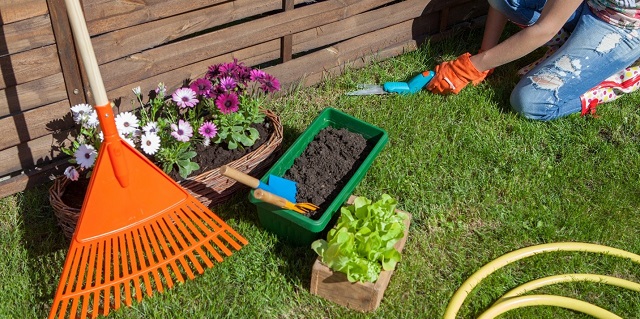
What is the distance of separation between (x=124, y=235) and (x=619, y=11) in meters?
2.71

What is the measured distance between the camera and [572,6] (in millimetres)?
3150

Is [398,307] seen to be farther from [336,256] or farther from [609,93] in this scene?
[609,93]

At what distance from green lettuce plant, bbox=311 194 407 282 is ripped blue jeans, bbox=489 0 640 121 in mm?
1339

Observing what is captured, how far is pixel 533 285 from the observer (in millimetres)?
2541

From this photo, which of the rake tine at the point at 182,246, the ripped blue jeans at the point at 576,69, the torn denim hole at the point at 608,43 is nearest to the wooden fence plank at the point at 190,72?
the rake tine at the point at 182,246

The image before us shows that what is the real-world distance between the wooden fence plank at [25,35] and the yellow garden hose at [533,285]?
1917 mm

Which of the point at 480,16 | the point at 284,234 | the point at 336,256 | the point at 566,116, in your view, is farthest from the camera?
the point at 480,16

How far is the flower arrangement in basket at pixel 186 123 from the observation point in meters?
2.63

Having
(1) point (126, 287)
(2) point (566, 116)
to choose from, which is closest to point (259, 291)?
(1) point (126, 287)

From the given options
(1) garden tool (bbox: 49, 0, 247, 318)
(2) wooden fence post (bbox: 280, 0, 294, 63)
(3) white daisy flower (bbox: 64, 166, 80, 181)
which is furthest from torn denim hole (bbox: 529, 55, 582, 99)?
(3) white daisy flower (bbox: 64, 166, 80, 181)

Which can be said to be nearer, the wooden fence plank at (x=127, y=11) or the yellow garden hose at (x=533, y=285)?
the yellow garden hose at (x=533, y=285)

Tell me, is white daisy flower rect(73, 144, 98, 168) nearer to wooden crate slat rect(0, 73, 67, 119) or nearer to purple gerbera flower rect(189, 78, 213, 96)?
wooden crate slat rect(0, 73, 67, 119)

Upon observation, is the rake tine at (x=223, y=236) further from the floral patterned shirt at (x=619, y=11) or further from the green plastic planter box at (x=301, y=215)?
the floral patterned shirt at (x=619, y=11)

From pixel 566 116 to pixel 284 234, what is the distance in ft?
5.75
